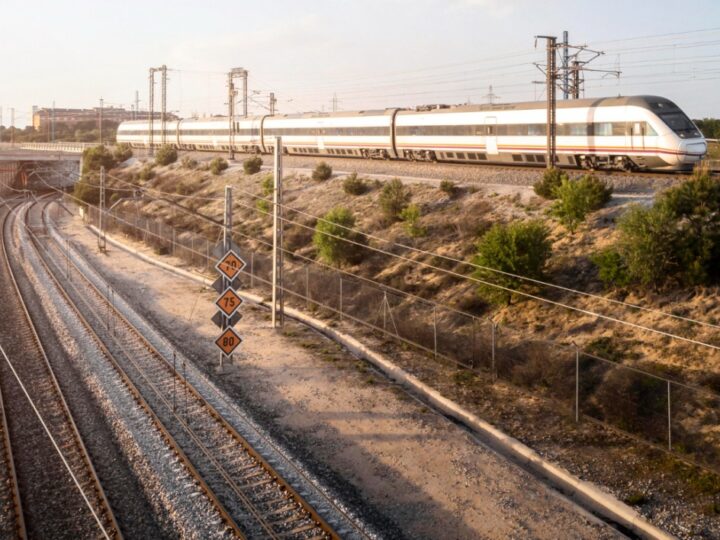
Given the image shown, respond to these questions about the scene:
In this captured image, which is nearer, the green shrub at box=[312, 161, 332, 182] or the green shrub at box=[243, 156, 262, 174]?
the green shrub at box=[312, 161, 332, 182]

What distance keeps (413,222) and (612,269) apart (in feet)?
36.5

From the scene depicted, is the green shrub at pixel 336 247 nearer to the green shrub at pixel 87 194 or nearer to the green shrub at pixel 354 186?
the green shrub at pixel 354 186

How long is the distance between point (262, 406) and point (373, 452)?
13.0 feet

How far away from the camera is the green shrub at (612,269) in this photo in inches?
861

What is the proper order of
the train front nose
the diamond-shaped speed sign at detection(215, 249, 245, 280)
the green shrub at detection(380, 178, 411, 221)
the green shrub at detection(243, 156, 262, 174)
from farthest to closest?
1. the green shrub at detection(243, 156, 262, 174)
2. the green shrub at detection(380, 178, 411, 221)
3. the train front nose
4. the diamond-shaped speed sign at detection(215, 249, 245, 280)

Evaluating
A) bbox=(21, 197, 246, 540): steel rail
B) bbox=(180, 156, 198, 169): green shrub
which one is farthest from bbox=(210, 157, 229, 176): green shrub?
bbox=(21, 197, 246, 540): steel rail

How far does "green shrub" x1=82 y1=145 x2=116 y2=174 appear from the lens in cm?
7644

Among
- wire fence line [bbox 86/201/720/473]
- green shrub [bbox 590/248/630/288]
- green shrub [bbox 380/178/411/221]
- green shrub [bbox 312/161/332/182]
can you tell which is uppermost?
green shrub [bbox 312/161/332/182]

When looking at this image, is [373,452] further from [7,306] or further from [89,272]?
[89,272]

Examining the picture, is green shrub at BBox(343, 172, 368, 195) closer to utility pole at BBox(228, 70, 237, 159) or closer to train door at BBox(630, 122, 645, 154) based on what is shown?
train door at BBox(630, 122, 645, 154)

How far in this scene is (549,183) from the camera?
2911 cm

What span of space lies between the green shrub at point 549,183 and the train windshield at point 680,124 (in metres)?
4.18

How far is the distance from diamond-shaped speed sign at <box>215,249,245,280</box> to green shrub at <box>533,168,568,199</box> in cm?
1317

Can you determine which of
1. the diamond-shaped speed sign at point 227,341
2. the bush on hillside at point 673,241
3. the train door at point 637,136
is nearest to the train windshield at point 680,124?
the train door at point 637,136
